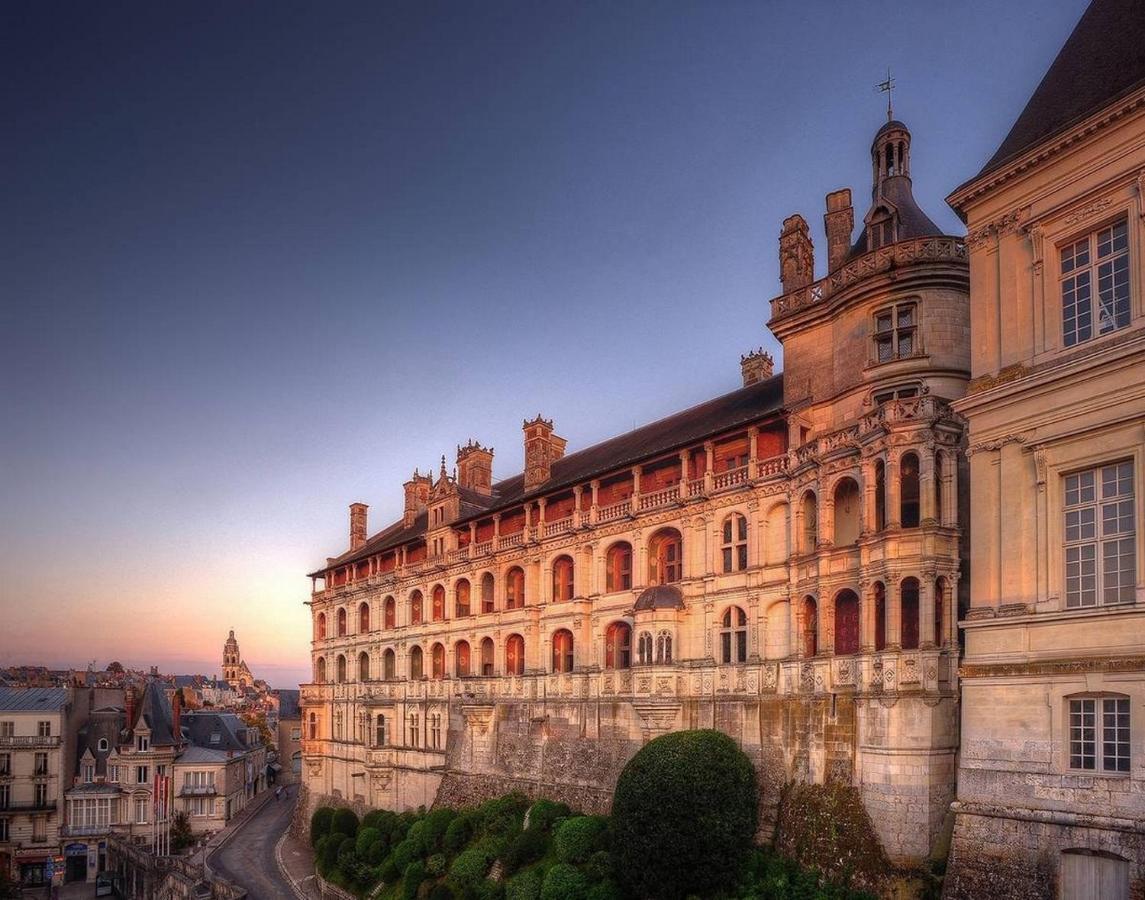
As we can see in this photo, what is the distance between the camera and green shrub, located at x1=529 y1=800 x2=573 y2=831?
125 ft

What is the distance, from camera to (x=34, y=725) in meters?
69.7

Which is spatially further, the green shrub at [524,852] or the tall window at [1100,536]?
the green shrub at [524,852]

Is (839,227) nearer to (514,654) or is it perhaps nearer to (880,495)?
(880,495)

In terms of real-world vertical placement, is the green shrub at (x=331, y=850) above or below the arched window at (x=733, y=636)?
below

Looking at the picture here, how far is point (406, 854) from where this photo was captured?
43125mm

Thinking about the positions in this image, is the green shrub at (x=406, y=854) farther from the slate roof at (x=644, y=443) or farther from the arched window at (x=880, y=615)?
the arched window at (x=880, y=615)

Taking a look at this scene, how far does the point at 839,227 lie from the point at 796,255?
213 cm

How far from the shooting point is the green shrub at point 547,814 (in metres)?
38.2

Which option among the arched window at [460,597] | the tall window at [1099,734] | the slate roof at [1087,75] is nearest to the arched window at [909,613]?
the tall window at [1099,734]

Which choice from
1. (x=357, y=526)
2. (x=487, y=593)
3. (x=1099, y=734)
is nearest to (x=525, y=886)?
(x=487, y=593)

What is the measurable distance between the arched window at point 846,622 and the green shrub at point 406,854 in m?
23.7

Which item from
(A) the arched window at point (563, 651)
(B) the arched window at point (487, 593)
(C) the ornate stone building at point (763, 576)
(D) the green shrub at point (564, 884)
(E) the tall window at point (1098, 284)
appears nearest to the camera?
(E) the tall window at point (1098, 284)

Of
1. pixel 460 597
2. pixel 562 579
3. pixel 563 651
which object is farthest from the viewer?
pixel 460 597

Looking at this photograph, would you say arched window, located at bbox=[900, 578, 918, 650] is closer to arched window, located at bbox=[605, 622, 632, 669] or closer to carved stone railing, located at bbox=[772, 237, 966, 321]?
carved stone railing, located at bbox=[772, 237, 966, 321]
